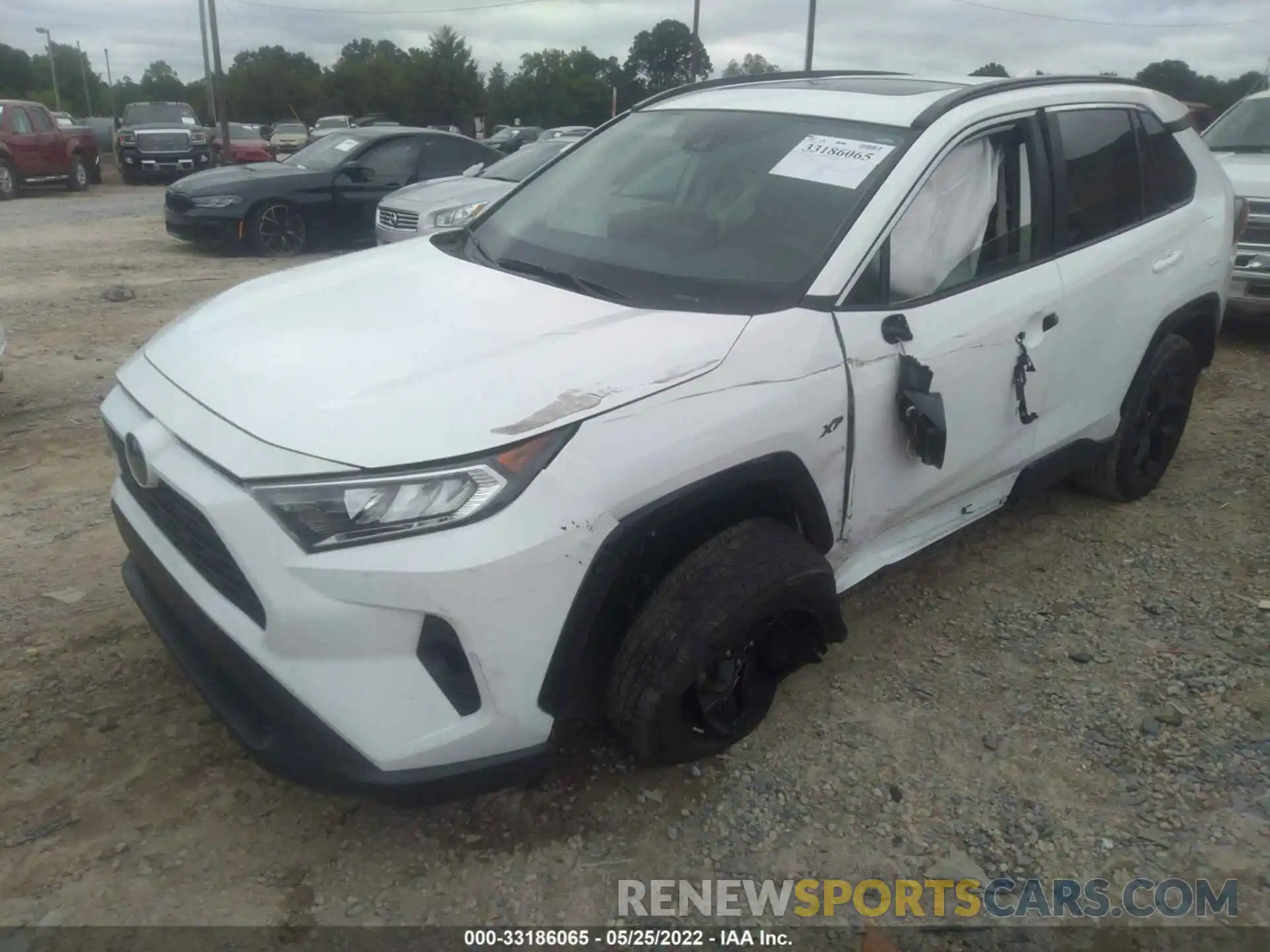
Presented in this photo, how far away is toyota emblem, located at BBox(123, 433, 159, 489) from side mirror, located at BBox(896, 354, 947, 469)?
1.89 m

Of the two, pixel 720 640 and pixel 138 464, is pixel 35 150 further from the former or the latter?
pixel 720 640

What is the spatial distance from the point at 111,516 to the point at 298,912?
8.04 feet

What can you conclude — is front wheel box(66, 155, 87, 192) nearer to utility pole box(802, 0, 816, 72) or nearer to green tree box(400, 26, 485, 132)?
utility pole box(802, 0, 816, 72)

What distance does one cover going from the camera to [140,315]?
25.4 ft

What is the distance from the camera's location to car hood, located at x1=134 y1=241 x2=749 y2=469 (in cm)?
211

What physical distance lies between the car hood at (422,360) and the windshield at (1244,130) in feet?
22.8

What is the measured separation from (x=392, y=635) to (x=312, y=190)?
32.0ft

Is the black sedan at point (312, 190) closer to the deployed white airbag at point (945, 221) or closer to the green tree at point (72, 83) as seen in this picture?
the deployed white airbag at point (945, 221)

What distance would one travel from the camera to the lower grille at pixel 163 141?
2073 centimetres

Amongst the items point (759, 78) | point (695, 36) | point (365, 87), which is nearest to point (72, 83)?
point (365, 87)

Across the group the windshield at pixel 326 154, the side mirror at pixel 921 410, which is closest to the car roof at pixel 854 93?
the side mirror at pixel 921 410

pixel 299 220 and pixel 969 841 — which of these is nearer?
pixel 969 841

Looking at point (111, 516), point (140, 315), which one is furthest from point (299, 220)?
point (111, 516)

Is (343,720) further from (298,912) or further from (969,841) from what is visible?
(969,841)
